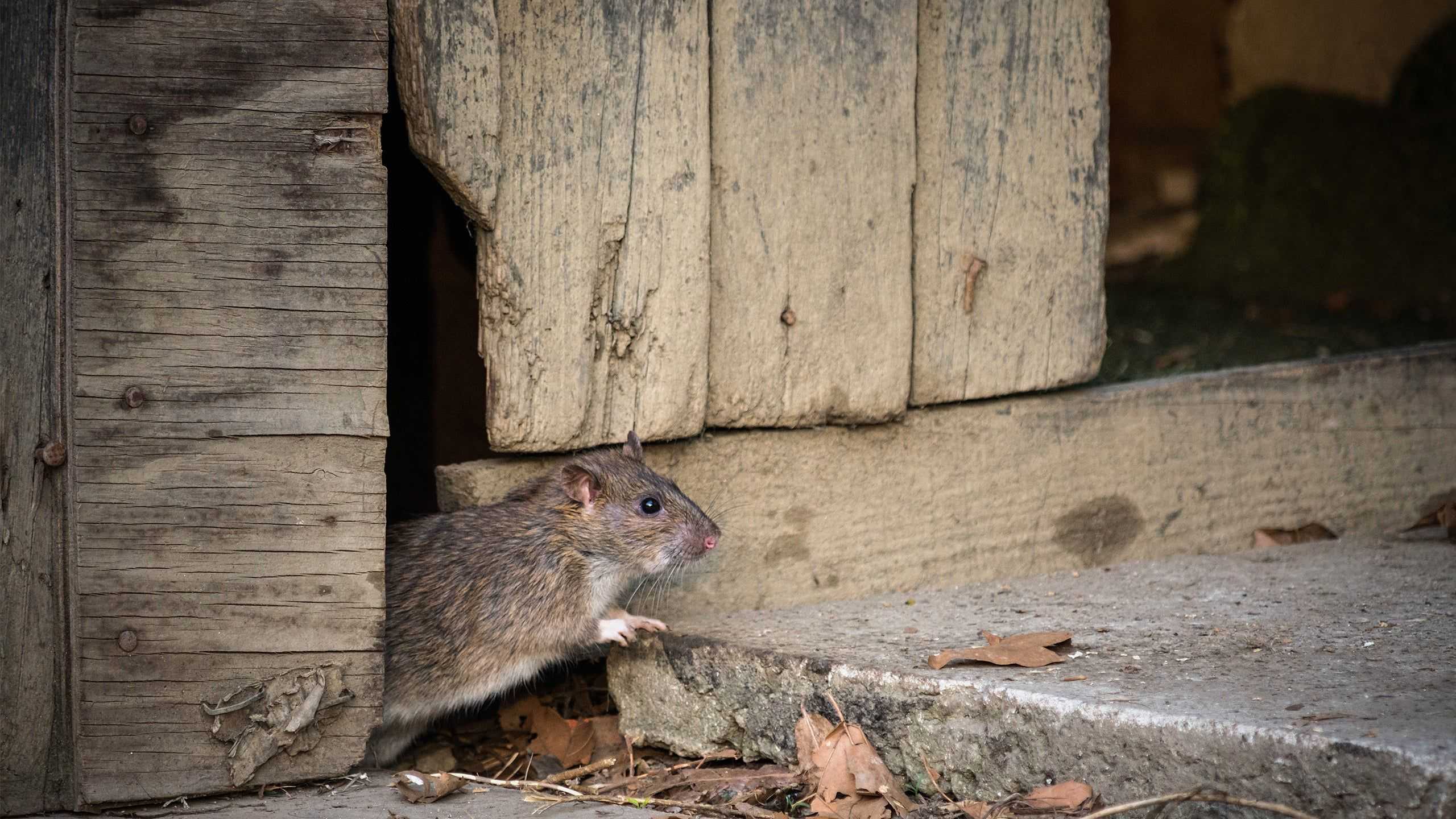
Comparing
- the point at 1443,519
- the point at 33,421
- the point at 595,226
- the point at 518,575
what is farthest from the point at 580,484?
the point at 1443,519

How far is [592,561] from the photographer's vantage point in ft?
13.9

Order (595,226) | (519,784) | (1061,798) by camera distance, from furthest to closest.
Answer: (595,226), (519,784), (1061,798)

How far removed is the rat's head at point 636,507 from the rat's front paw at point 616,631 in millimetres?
223

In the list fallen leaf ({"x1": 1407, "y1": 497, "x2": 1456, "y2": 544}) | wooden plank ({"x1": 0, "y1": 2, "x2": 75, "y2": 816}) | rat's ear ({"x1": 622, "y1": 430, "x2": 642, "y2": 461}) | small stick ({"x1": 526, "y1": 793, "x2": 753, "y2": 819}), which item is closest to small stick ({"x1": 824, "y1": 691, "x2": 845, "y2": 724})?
small stick ({"x1": 526, "y1": 793, "x2": 753, "y2": 819})

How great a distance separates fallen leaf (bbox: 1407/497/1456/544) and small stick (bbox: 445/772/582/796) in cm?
325

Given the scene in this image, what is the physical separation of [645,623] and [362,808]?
3.25ft

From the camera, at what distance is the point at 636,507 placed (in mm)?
4078

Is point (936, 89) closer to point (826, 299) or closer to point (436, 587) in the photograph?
point (826, 299)

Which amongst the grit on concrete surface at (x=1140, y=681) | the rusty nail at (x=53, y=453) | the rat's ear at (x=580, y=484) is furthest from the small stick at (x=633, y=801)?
the rusty nail at (x=53, y=453)

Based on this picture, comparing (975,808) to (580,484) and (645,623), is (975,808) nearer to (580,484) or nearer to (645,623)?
(645,623)

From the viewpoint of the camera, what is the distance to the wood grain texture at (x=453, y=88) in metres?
3.51

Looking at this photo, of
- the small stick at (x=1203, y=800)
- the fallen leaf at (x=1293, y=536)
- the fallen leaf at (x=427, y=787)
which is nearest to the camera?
the small stick at (x=1203, y=800)

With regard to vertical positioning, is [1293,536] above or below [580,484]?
below

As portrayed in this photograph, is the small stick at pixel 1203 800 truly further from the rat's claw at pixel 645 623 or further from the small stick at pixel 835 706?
the rat's claw at pixel 645 623
